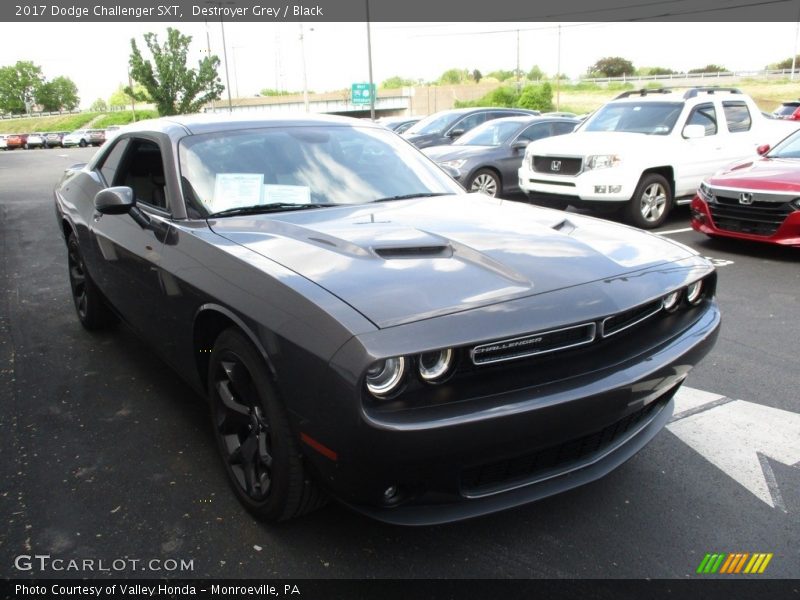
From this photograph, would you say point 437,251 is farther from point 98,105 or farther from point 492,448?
point 98,105

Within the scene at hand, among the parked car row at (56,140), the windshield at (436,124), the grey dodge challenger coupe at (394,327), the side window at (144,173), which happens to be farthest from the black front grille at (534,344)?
the parked car row at (56,140)

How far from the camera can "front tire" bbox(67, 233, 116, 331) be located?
4648mm

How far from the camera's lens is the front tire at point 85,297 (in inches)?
183

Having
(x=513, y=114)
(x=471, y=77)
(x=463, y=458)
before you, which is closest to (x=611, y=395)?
(x=463, y=458)

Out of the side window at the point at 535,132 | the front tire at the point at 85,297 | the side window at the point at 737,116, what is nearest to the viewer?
the front tire at the point at 85,297

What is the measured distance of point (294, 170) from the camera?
3354 mm

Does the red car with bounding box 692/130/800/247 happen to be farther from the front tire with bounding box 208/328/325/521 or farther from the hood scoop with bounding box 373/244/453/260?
the front tire with bounding box 208/328/325/521

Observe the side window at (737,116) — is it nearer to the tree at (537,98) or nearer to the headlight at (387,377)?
the headlight at (387,377)

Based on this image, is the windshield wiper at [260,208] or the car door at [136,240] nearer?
the windshield wiper at [260,208]

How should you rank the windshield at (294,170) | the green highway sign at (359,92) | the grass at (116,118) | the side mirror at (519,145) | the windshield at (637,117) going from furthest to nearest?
the grass at (116,118) → the green highway sign at (359,92) → the side mirror at (519,145) → the windshield at (637,117) → the windshield at (294,170)

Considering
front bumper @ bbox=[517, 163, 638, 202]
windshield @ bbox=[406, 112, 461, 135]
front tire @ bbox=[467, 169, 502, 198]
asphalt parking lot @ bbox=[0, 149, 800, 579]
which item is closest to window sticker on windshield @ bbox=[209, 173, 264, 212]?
asphalt parking lot @ bbox=[0, 149, 800, 579]

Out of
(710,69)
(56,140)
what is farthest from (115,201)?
(710,69)

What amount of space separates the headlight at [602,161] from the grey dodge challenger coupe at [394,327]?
547 centimetres

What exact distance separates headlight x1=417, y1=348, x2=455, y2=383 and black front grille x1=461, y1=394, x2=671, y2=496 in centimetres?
31
